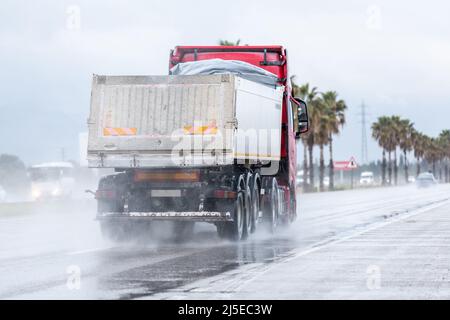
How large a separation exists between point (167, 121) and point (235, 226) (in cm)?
246

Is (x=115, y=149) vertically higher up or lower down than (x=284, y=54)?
lower down

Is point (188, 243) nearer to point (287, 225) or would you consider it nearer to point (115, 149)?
point (115, 149)

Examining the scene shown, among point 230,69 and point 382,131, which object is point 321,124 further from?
point 230,69

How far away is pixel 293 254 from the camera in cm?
1738

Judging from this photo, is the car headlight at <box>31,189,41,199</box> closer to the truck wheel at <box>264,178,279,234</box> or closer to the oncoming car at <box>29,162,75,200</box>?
the oncoming car at <box>29,162,75,200</box>

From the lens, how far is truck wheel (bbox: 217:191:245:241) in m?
20.2

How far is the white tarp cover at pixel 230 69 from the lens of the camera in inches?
920

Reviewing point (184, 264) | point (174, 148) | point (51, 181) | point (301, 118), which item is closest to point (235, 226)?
point (174, 148)

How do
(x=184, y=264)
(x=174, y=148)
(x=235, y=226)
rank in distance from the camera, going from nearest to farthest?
(x=184, y=264) → (x=174, y=148) → (x=235, y=226)

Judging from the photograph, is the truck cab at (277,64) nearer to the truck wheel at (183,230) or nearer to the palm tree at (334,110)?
the truck wheel at (183,230)

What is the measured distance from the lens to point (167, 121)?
771 inches

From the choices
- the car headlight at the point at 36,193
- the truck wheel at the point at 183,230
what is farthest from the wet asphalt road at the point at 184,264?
the car headlight at the point at 36,193

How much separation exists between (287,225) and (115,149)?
7.89 metres
